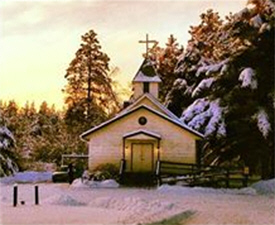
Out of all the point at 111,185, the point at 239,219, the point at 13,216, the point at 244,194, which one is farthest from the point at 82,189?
the point at 239,219

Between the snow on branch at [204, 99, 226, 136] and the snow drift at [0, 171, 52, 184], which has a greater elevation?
the snow on branch at [204, 99, 226, 136]

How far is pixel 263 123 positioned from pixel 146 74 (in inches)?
353

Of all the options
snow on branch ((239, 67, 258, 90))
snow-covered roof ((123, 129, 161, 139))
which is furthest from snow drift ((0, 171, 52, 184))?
snow on branch ((239, 67, 258, 90))

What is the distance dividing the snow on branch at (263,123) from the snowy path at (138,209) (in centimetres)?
390

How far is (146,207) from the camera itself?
15531 millimetres

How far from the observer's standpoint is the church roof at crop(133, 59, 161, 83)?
30484 millimetres

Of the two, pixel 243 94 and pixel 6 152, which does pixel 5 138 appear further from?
pixel 243 94

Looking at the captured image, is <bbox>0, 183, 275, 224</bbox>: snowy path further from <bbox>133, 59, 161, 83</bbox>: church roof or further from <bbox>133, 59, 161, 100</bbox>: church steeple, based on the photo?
<bbox>133, 59, 161, 83</bbox>: church roof

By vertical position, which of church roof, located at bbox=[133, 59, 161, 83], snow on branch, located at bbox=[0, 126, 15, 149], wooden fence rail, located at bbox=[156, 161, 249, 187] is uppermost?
church roof, located at bbox=[133, 59, 161, 83]

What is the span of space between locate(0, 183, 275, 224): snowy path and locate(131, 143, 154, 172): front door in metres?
6.01

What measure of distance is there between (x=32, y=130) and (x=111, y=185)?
3002 cm

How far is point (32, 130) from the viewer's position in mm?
52938

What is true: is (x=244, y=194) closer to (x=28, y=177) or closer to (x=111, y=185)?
(x=111, y=185)

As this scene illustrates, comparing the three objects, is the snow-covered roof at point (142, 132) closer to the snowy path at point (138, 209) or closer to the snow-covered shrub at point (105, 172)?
the snow-covered shrub at point (105, 172)
